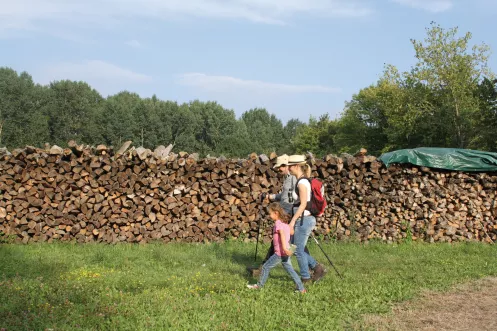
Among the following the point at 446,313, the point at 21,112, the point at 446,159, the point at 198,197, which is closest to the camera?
the point at 446,313

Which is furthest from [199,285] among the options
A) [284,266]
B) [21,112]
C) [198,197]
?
[21,112]

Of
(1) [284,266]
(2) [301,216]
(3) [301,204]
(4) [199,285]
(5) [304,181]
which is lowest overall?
(4) [199,285]

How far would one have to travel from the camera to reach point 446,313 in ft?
19.9

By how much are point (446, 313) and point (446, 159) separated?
6.03m

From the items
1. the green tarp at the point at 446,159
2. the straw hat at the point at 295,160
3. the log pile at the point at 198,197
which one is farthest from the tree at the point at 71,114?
the straw hat at the point at 295,160

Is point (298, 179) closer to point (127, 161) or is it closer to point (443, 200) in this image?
point (127, 161)

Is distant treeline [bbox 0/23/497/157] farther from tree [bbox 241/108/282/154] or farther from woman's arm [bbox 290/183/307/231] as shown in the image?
woman's arm [bbox 290/183/307/231]

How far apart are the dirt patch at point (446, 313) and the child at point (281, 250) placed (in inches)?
47.4

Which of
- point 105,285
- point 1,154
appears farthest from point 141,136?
point 105,285

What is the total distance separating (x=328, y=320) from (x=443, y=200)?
7.03 m

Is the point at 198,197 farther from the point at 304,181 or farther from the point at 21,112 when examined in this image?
the point at 21,112

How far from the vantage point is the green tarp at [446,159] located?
11.2 metres

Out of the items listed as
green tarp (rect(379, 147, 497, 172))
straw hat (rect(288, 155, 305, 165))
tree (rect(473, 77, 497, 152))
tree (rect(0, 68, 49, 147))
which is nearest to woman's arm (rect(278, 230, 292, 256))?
straw hat (rect(288, 155, 305, 165))

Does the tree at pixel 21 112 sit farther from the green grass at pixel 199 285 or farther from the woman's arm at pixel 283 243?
the woman's arm at pixel 283 243
